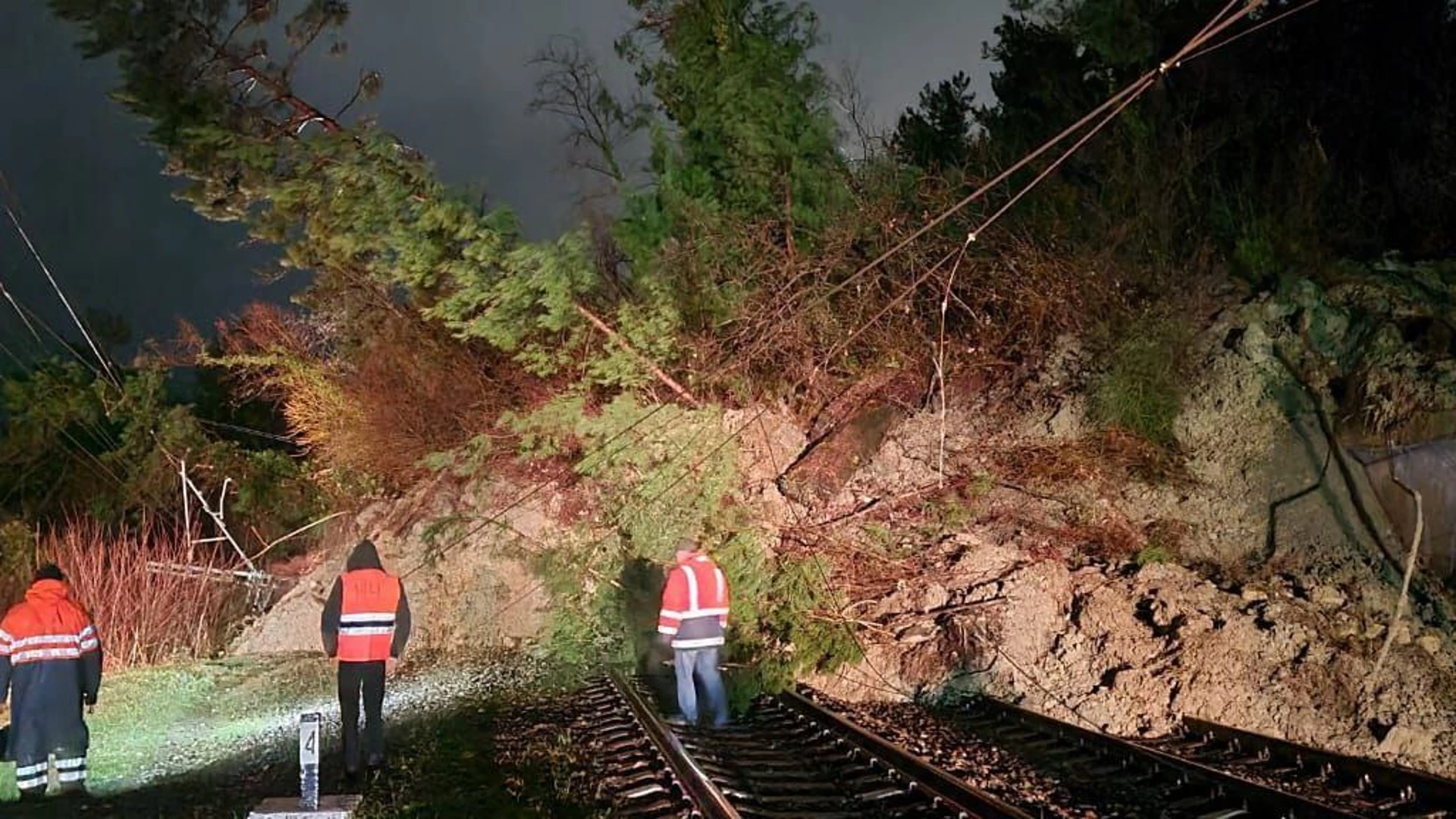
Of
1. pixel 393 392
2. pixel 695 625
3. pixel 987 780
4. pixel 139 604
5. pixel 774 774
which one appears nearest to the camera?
pixel 987 780

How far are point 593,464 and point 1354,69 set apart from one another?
14.7m

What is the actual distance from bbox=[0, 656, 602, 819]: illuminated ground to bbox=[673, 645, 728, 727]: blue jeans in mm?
1336

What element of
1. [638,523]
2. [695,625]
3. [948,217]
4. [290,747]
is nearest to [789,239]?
[948,217]

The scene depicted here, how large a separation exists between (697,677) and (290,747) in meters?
4.12

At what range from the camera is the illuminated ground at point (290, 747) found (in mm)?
8352

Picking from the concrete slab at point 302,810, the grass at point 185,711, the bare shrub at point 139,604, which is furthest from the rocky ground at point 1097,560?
the concrete slab at point 302,810

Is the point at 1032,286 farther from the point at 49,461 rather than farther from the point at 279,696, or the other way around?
the point at 49,461

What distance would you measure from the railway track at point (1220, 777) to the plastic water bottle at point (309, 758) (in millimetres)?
5482

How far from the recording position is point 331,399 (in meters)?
24.0

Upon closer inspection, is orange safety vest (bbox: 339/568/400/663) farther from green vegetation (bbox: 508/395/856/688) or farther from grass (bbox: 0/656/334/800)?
green vegetation (bbox: 508/395/856/688)

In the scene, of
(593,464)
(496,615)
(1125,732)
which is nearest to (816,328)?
(593,464)

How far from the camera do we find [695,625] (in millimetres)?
10383

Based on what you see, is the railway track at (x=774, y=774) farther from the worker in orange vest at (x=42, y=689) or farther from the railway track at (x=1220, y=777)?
the worker in orange vest at (x=42, y=689)

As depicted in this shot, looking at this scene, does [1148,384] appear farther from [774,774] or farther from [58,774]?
[58,774]
